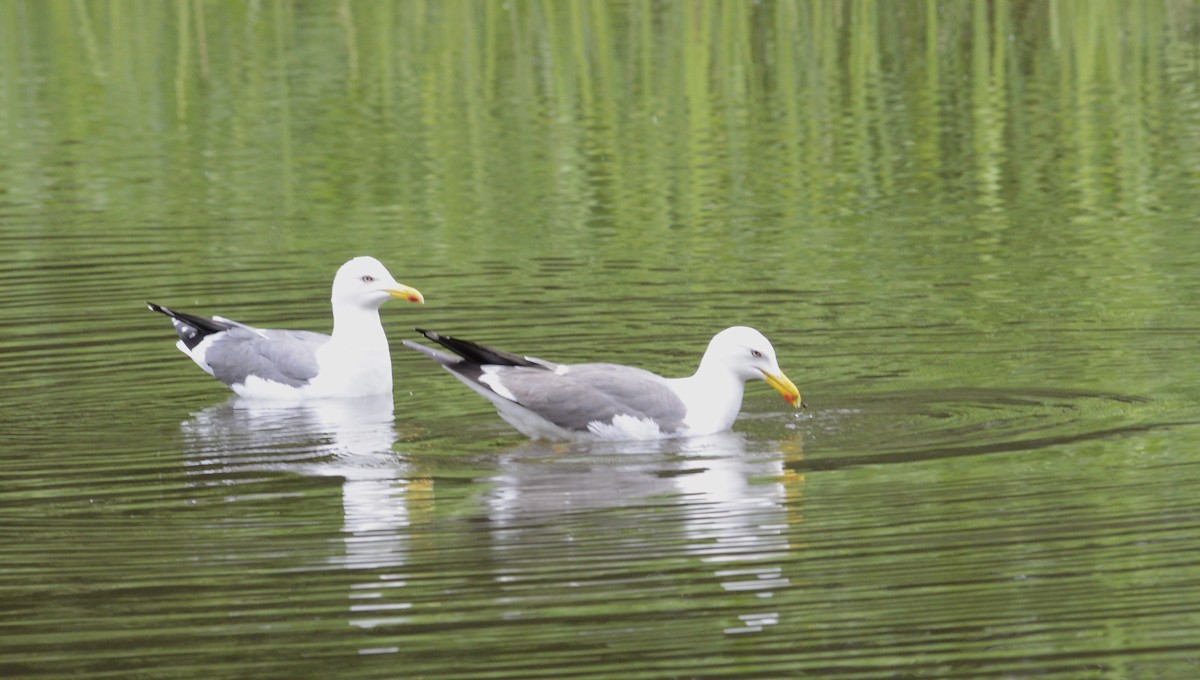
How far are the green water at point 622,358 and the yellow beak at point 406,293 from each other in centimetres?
54

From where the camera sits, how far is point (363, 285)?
34.8 ft

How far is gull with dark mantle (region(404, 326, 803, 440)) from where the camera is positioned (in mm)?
8953

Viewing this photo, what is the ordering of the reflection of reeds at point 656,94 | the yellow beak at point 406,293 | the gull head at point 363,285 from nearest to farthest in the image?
the yellow beak at point 406,293
the gull head at point 363,285
the reflection of reeds at point 656,94

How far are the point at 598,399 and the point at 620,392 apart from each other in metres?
0.10

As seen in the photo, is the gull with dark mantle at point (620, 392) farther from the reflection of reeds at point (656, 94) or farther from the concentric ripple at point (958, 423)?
the reflection of reeds at point (656, 94)

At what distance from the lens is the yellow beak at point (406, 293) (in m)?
10.2

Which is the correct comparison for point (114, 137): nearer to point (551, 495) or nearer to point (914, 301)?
point (914, 301)

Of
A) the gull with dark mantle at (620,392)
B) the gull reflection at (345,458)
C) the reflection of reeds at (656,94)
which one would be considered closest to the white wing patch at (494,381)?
the gull with dark mantle at (620,392)

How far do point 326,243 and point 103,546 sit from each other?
7.74 meters

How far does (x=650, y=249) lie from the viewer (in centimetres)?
1395


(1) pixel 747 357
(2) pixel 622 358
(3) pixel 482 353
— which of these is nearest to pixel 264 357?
(3) pixel 482 353

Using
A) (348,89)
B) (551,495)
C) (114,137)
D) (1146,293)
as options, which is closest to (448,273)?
(1146,293)

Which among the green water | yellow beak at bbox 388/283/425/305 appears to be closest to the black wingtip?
the green water

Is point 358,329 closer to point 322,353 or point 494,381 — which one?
point 322,353
